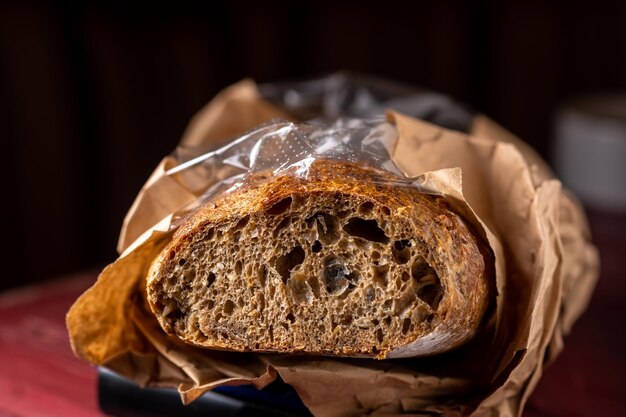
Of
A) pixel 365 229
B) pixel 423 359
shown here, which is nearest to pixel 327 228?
pixel 365 229

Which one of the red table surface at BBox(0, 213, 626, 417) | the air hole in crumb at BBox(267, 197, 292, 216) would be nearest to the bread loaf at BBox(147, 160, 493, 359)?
the air hole in crumb at BBox(267, 197, 292, 216)

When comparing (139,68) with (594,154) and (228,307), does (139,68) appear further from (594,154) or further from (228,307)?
(228,307)

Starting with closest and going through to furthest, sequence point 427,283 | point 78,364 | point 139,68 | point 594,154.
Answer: point 427,283
point 78,364
point 594,154
point 139,68

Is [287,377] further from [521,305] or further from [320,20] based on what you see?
[320,20]

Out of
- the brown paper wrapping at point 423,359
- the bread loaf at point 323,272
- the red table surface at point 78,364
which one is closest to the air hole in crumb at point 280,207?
the bread loaf at point 323,272

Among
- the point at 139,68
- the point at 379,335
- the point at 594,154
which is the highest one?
the point at 379,335

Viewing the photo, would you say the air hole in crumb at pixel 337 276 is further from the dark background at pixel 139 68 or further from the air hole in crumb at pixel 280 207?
the dark background at pixel 139 68

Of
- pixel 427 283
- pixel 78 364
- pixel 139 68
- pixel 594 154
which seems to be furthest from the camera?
pixel 139 68
